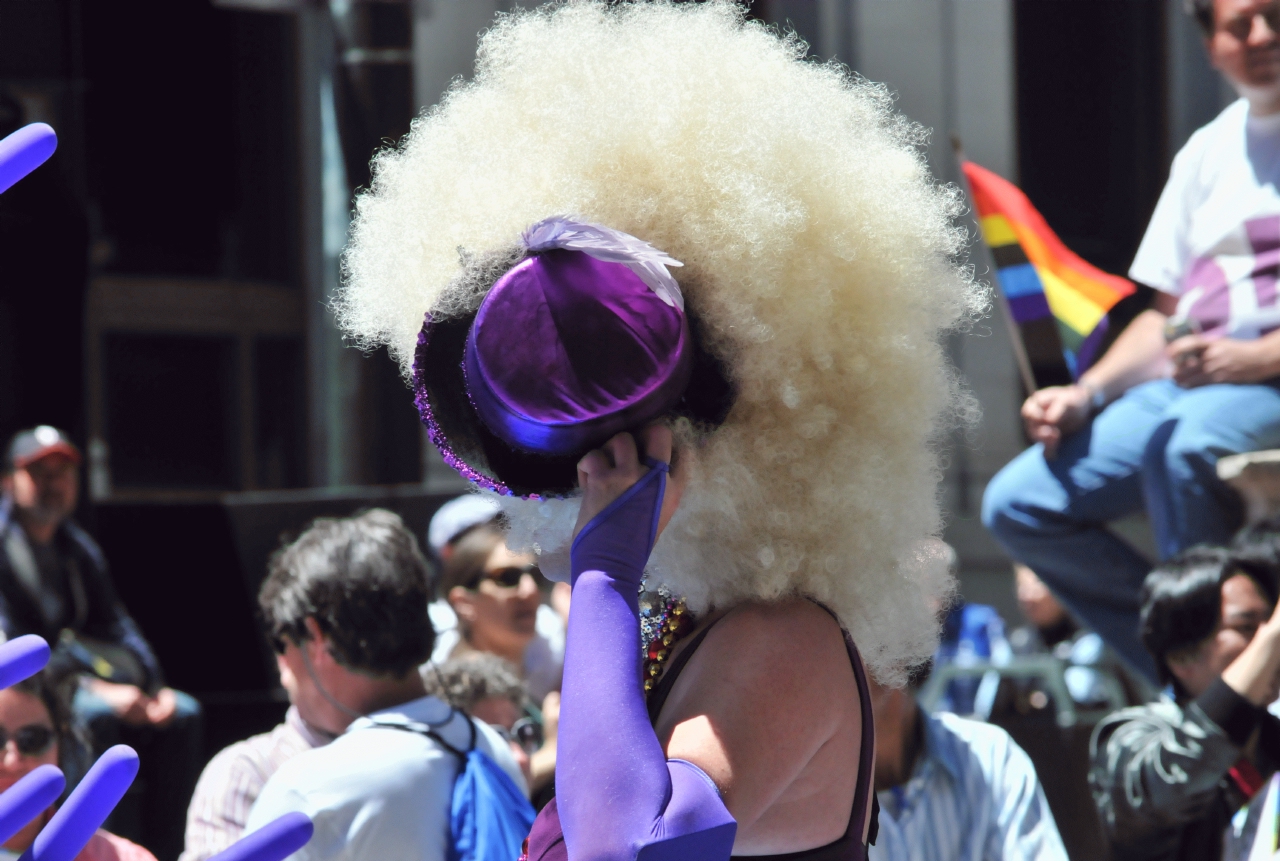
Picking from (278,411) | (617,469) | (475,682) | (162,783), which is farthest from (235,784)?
(278,411)

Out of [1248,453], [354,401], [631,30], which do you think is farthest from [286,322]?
[631,30]

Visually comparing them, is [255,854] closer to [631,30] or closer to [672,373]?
[672,373]

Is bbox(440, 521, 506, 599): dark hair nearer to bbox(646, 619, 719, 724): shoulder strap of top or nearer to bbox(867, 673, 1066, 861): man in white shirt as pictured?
bbox(867, 673, 1066, 861): man in white shirt

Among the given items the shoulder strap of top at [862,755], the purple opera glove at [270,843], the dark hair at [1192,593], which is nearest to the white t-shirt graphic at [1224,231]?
the dark hair at [1192,593]

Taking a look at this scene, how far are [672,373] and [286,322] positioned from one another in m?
7.91

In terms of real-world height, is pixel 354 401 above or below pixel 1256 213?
below

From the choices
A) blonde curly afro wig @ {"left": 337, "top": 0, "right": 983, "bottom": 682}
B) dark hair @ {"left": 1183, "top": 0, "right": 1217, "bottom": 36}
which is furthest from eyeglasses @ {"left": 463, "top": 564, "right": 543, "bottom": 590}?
blonde curly afro wig @ {"left": 337, "top": 0, "right": 983, "bottom": 682}

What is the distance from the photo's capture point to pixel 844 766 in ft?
4.46

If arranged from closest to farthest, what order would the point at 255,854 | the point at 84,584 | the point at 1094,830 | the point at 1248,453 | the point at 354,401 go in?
the point at 255,854
the point at 1248,453
the point at 1094,830
the point at 84,584
the point at 354,401

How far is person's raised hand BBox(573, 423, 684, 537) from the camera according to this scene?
1.32 meters

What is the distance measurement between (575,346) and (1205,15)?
222 centimetres

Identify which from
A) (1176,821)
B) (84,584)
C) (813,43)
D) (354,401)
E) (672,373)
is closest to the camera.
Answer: (672,373)

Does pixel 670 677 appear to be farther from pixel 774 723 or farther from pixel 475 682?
pixel 475 682

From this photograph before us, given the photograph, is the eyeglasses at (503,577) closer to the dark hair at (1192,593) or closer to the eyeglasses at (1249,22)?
the dark hair at (1192,593)
